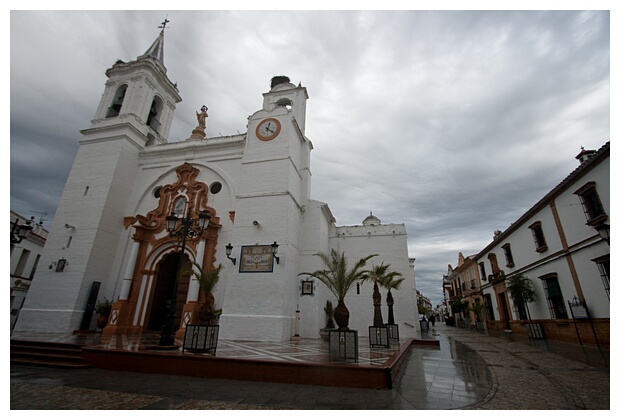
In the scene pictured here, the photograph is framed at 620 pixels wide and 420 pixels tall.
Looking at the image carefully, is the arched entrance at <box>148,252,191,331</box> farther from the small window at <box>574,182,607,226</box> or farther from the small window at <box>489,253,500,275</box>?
the small window at <box>489,253,500,275</box>

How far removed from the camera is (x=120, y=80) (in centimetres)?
1756

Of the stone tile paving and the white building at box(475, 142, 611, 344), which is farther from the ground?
the white building at box(475, 142, 611, 344)

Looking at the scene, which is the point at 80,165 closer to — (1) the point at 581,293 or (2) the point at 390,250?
(2) the point at 390,250

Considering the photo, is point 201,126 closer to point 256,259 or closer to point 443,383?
point 256,259

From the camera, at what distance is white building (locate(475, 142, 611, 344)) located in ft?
32.3

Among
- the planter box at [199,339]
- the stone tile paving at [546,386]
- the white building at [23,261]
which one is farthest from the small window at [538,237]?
the white building at [23,261]

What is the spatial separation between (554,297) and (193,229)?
52.9 ft

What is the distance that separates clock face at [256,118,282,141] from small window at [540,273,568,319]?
14.6m

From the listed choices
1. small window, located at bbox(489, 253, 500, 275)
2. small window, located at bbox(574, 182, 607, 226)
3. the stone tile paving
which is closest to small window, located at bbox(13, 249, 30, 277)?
the stone tile paving

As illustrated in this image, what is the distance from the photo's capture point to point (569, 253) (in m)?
11.7

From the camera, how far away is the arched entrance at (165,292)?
1327cm

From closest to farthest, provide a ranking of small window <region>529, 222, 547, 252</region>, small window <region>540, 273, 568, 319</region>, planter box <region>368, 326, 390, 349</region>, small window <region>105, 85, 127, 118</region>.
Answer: planter box <region>368, 326, 390, 349</region> → small window <region>540, 273, 568, 319</region> → small window <region>529, 222, 547, 252</region> → small window <region>105, 85, 127, 118</region>

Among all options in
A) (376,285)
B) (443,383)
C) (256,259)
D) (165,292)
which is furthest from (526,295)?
(165,292)

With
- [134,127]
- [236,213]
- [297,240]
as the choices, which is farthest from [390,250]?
[134,127]
